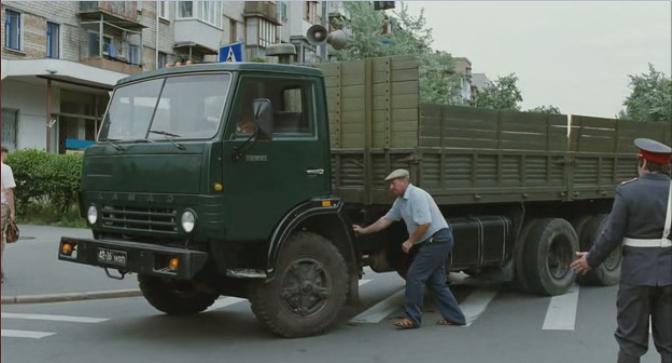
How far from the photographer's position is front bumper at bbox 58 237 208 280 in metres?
6.24

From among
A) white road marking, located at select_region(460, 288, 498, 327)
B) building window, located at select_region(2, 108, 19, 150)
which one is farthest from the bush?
white road marking, located at select_region(460, 288, 498, 327)

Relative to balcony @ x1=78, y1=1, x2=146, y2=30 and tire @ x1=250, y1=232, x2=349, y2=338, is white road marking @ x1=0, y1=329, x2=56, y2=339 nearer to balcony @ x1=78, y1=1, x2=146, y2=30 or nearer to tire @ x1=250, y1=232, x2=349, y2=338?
tire @ x1=250, y1=232, x2=349, y2=338

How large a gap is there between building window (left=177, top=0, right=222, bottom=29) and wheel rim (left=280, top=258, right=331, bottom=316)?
100 ft

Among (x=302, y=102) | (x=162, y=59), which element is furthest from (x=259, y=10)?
(x=302, y=102)

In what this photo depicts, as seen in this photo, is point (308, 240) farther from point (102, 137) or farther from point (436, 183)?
point (102, 137)

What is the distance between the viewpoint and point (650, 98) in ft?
102

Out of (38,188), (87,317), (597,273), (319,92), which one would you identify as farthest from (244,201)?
(38,188)

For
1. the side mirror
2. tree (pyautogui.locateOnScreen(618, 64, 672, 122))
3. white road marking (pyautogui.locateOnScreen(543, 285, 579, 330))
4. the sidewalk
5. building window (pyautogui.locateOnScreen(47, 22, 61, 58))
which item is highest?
building window (pyautogui.locateOnScreen(47, 22, 61, 58))

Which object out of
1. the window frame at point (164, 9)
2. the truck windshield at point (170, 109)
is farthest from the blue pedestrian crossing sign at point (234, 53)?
the window frame at point (164, 9)

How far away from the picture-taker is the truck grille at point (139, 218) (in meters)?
6.58

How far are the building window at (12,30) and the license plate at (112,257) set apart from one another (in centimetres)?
2205

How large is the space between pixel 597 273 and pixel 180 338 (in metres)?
6.27

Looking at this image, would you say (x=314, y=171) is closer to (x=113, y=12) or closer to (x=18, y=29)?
(x=18, y=29)

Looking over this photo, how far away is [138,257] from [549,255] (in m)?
5.60
